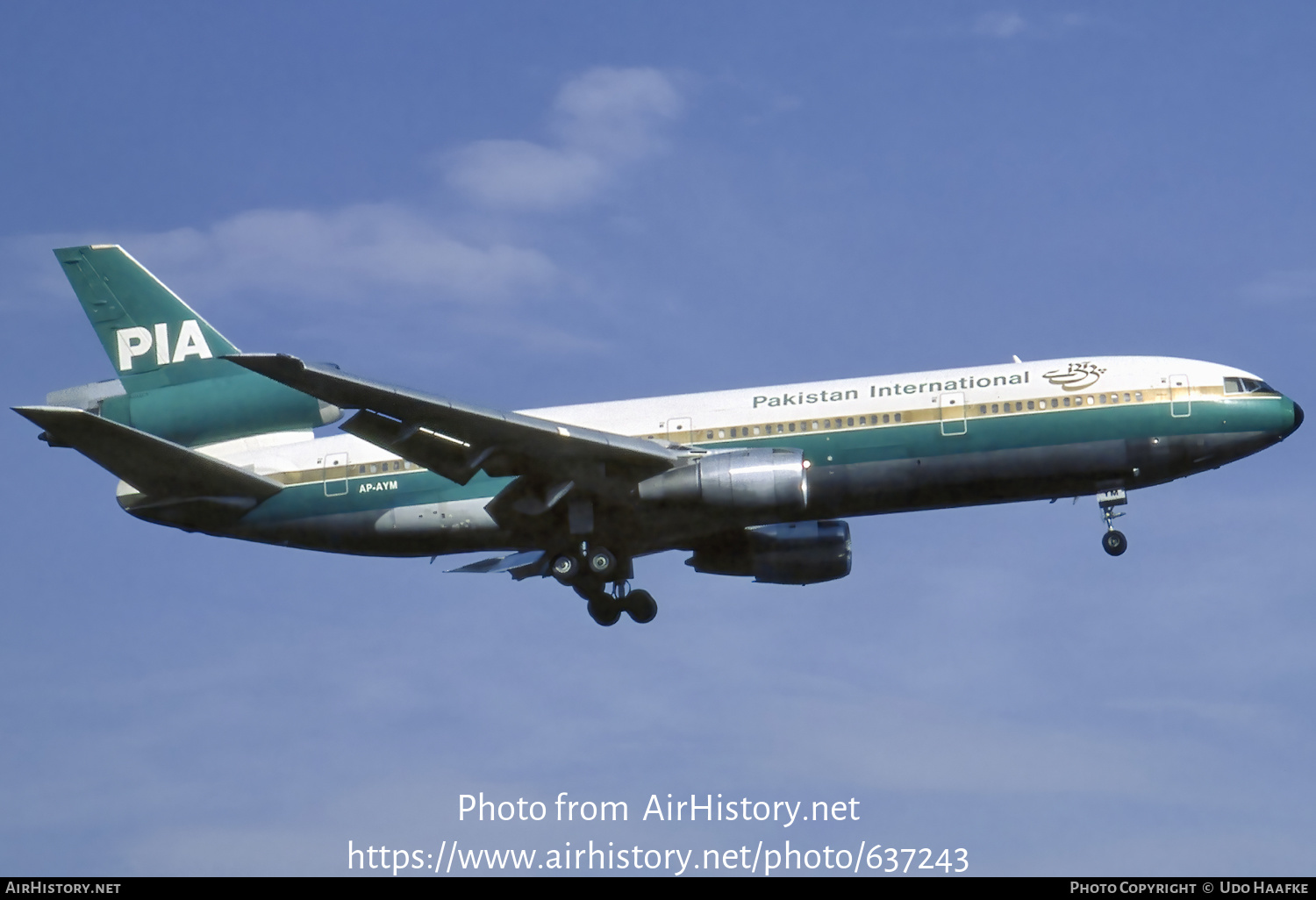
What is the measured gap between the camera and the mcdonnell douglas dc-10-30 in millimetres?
36031

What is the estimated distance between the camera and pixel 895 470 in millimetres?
37094

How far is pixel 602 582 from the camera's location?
39469mm

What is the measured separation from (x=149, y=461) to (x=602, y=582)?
11406 millimetres

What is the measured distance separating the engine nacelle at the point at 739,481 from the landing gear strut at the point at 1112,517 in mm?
7419

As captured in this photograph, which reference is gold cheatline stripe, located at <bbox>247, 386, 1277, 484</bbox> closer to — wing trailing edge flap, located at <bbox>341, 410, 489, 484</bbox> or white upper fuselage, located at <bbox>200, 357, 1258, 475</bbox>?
white upper fuselage, located at <bbox>200, 357, 1258, 475</bbox>

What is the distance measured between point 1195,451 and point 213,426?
24.7m

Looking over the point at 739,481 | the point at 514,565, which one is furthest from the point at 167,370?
the point at 739,481

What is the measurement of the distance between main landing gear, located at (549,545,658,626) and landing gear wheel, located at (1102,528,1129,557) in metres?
11.7

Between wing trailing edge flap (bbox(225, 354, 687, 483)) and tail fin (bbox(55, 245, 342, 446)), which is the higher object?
tail fin (bbox(55, 245, 342, 446))

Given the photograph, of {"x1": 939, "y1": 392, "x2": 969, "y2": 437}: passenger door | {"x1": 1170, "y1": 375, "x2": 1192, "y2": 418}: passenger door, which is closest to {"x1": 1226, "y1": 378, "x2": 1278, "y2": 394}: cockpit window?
{"x1": 1170, "y1": 375, "x2": 1192, "y2": 418}: passenger door

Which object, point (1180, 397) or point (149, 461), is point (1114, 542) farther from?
point (149, 461)

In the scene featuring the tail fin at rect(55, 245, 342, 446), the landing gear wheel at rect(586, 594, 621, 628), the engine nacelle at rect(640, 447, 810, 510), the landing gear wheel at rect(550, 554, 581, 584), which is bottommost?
the landing gear wheel at rect(586, 594, 621, 628)

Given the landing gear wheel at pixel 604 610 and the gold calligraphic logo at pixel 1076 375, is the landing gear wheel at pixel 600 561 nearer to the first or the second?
the landing gear wheel at pixel 604 610

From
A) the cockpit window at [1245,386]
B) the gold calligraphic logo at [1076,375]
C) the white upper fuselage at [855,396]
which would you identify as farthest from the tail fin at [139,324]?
the cockpit window at [1245,386]
